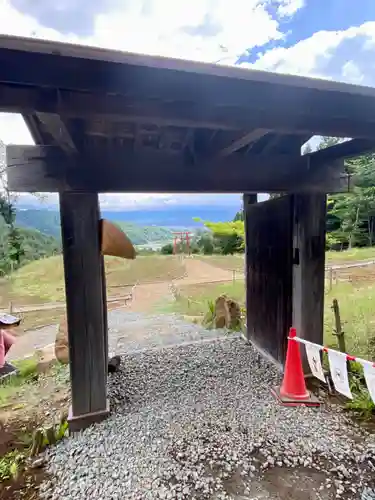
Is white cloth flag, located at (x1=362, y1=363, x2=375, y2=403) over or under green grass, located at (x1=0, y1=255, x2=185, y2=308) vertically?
over

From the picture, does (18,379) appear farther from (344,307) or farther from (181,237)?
(181,237)

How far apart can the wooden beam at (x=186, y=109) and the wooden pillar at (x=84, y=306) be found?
52.2 inches

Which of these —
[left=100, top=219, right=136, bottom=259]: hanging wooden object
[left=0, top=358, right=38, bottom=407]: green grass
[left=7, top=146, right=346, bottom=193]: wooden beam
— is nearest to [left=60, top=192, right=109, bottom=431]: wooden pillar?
[left=100, top=219, right=136, bottom=259]: hanging wooden object

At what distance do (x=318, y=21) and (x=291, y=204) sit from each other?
3.10m

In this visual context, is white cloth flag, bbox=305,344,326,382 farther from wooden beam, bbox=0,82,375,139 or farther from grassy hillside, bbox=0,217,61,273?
grassy hillside, bbox=0,217,61,273

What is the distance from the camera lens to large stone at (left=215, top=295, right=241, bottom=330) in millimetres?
4980

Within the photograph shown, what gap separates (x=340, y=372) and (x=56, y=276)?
1038cm

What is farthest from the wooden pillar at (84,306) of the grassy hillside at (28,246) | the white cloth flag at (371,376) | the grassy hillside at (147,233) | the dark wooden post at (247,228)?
the grassy hillside at (28,246)

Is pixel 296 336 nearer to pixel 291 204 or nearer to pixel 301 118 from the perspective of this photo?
pixel 291 204

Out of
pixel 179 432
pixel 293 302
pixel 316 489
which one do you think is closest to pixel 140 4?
pixel 293 302

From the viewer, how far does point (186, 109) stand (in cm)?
116

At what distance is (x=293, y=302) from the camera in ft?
10.1

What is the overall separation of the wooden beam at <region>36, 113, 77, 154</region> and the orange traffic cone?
8.75 feet

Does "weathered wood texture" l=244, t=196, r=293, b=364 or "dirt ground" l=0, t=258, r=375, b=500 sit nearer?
"dirt ground" l=0, t=258, r=375, b=500
